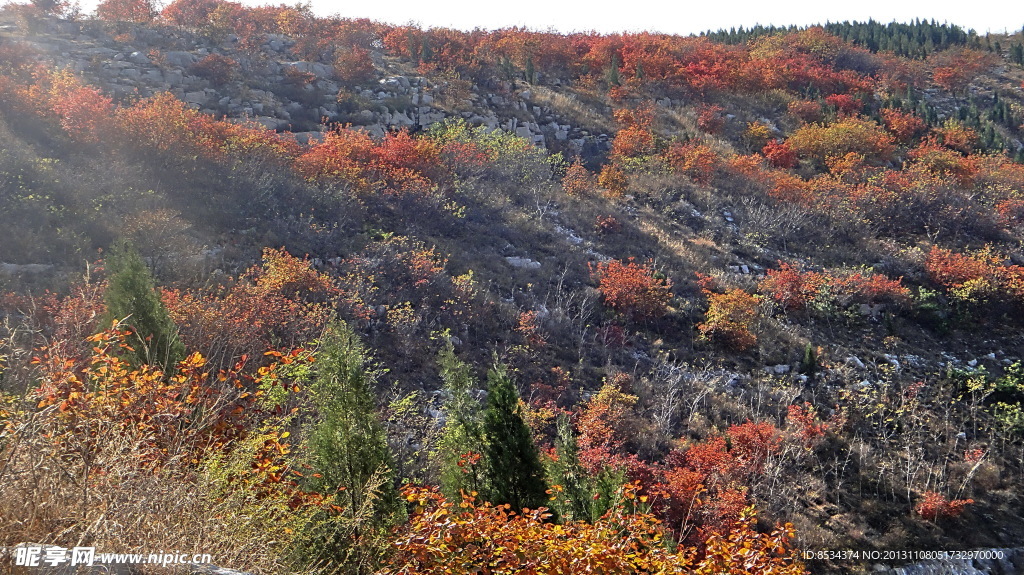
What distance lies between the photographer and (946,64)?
136 feet

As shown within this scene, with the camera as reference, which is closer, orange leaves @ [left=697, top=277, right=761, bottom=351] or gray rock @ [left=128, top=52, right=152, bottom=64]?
orange leaves @ [left=697, top=277, right=761, bottom=351]

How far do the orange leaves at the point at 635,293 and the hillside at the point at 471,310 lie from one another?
3.9 inches

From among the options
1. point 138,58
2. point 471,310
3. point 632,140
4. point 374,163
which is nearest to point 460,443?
point 471,310

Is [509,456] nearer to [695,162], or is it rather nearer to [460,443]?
[460,443]

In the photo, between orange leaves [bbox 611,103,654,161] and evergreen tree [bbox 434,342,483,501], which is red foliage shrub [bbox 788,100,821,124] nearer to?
orange leaves [bbox 611,103,654,161]

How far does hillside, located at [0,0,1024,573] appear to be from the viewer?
4.93 metres

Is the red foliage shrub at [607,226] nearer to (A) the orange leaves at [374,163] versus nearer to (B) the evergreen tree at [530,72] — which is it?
(A) the orange leaves at [374,163]

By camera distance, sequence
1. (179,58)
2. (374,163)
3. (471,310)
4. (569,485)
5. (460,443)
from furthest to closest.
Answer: (179,58) < (374,163) < (471,310) < (569,485) < (460,443)

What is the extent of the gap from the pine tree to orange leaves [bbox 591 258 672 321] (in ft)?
30.0

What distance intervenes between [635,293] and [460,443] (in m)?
9.70

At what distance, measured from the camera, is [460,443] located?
762 centimetres

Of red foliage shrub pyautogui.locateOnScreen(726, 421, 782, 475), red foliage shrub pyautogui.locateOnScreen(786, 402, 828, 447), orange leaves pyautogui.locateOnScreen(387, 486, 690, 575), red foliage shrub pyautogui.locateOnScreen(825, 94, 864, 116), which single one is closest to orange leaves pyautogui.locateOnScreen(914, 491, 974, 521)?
red foliage shrub pyautogui.locateOnScreen(786, 402, 828, 447)

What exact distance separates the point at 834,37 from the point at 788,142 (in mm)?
21125

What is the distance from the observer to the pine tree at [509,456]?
7395 millimetres
